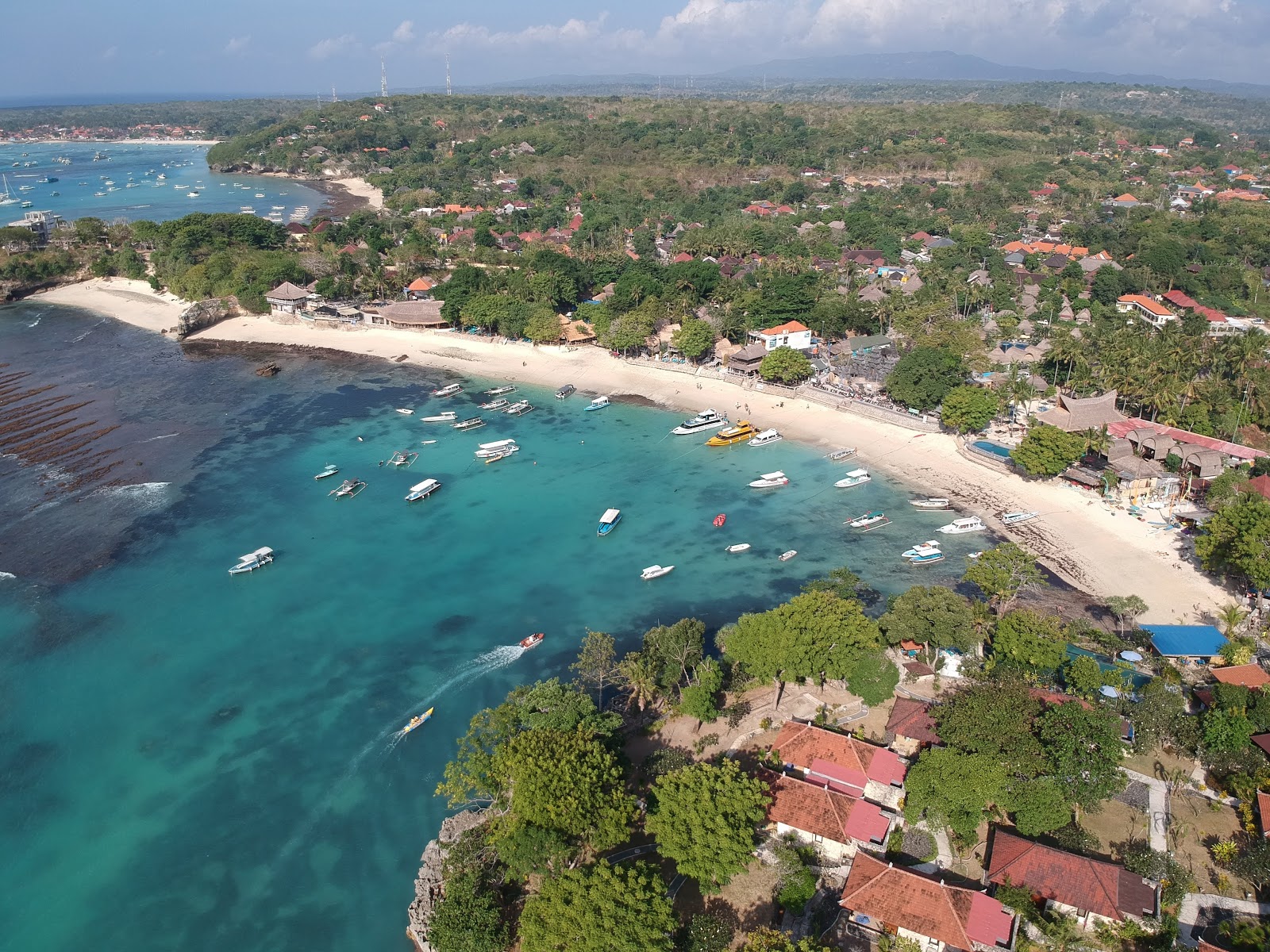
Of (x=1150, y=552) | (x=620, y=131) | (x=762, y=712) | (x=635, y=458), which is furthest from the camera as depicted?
(x=620, y=131)

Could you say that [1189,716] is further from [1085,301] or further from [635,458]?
[1085,301]

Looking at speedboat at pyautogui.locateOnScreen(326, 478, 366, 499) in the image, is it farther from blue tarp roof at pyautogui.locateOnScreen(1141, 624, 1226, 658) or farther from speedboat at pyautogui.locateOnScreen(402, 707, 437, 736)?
blue tarp roof at pyautogui.locateOnScreen(1141, 624, 1226, 658)

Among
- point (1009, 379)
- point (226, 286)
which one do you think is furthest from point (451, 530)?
point (226, 286)

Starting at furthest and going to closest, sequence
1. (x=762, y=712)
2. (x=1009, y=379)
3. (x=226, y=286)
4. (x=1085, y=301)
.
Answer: (x=226, y=286)
(x=1085, y=301)
(x=1009, y=379)
(x=762, y=712)

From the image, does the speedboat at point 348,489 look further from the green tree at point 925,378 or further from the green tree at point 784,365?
the green tree at point 925,378

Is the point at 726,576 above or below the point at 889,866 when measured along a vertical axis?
below

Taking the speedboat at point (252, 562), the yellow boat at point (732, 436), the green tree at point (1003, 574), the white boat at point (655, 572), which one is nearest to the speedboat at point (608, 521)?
the white boat at point (655, 572)
